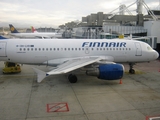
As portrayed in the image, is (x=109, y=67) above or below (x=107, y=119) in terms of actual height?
above

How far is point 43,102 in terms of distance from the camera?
1088 cm

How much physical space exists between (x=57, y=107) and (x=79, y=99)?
1783 millimetres

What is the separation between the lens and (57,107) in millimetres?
10180

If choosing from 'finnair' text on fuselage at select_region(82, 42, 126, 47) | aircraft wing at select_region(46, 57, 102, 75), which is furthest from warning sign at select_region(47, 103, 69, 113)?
'finnair' text on fuselage at select_region(82, 42, 126, 47)

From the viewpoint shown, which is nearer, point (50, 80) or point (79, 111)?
point (79, 111)

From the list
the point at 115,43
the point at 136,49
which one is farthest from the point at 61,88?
the point at 136,49

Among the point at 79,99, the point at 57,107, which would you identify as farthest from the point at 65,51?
the point at 57,107

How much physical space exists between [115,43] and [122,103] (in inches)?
310

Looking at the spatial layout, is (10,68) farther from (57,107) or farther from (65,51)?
(57,107)

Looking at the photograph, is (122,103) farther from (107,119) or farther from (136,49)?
(136,49)

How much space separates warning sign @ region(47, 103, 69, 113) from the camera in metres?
9.79

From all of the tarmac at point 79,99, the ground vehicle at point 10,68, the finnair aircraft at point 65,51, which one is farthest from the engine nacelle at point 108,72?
the ground vehicle at point 10,68

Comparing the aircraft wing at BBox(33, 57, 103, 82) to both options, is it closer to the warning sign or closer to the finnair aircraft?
the finnair aircraft

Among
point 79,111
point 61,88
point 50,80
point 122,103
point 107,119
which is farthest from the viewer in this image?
point 50,80
